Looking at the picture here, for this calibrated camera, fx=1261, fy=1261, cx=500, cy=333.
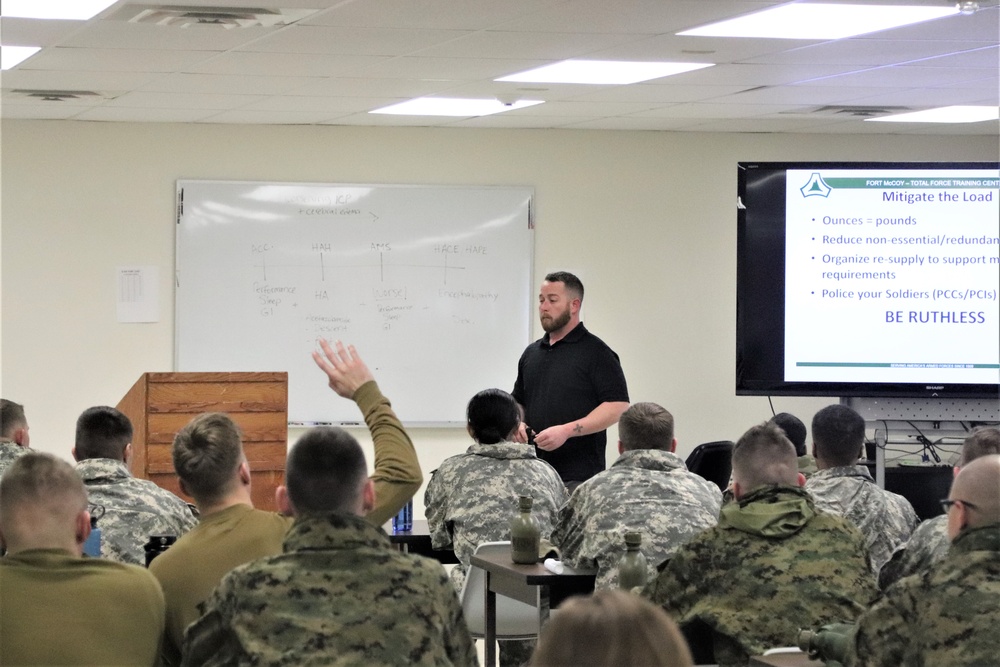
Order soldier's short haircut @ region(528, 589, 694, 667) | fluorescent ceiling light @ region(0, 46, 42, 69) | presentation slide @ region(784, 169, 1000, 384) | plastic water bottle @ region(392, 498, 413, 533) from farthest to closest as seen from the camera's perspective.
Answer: presentation slide @ region(784, 169, 1000, 384)
fluorescent ceiling light @ region(0, 46, 42, 69)
plastic water bottle @ region(392, 498, 413, 533)
soldier's short haircut @ region(528, 589, 694, 667)

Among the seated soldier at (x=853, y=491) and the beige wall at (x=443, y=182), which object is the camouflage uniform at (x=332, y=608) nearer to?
the seated soldier at (x=853, y=491)

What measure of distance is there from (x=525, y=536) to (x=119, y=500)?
1.23 m

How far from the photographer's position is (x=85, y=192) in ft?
26.4

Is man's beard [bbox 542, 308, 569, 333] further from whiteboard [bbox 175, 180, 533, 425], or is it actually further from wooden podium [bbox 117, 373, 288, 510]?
whiteboard [bbox 175, 180, 533, 425]

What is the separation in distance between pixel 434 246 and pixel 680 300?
1.76 m

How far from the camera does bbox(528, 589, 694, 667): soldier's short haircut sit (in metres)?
1.22

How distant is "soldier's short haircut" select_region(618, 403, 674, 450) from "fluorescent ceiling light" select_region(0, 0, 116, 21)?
102 inches

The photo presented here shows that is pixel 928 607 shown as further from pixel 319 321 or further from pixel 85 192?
pixel 85 192

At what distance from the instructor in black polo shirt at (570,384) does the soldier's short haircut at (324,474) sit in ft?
11.2

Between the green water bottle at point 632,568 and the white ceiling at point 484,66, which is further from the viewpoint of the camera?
the white ceiling at point 484,66

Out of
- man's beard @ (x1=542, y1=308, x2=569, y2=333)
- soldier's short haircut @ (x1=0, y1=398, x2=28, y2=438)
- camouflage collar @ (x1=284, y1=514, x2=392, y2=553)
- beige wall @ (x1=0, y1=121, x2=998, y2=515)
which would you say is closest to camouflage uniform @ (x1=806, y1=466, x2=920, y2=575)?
man's beard @ (x1=542, y1=308, x2=569, y2=333)

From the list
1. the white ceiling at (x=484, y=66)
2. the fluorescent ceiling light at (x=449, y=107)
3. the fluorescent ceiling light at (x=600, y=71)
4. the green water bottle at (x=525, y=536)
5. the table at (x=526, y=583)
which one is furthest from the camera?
the fluorescent ceiling light at (x=449, y=107)

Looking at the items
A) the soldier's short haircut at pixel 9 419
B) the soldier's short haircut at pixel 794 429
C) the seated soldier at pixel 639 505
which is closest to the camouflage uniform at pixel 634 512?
the seated soldier at pixel 639 505

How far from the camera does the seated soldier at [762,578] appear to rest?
10.4ft
